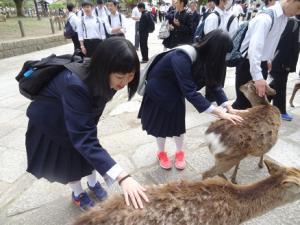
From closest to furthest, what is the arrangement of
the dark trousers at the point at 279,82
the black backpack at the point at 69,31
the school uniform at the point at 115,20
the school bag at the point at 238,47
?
1. the school bag at the point at 238,47
2. the dark trousers at the point at 279,82
3. the school uniform at the point at 115,20
4. the black backpack at the point at 69,31

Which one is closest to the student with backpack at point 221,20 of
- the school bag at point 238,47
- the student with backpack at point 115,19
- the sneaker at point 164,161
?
the school bag at point 238,47

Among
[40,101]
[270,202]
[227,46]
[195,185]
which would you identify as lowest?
[270,202]

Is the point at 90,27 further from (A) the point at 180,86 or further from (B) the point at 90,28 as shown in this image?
(A) the point at 180,86

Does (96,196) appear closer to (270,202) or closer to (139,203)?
(139,203)

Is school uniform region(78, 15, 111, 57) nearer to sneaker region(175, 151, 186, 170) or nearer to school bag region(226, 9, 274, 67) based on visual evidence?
school bag region(226, 9, 274, 67)

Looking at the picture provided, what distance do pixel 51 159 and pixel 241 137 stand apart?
1.69 metres

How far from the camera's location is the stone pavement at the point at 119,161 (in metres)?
2.96

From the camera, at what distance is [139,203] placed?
181 centimetres

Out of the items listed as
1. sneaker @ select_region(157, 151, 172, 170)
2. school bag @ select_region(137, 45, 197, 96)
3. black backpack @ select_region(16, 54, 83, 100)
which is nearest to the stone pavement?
sneaker @ select_region(157, 151, 172, 170)

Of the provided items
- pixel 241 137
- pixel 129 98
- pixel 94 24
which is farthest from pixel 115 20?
pixel 241 137

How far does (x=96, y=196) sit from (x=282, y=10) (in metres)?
2.90

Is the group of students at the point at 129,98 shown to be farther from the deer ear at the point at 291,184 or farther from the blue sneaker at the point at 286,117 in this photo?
the blue sneaker at the point at 286,117

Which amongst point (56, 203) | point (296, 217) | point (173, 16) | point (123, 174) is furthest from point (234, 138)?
point (173, 16)

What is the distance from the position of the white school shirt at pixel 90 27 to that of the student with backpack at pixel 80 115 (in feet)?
18.5
